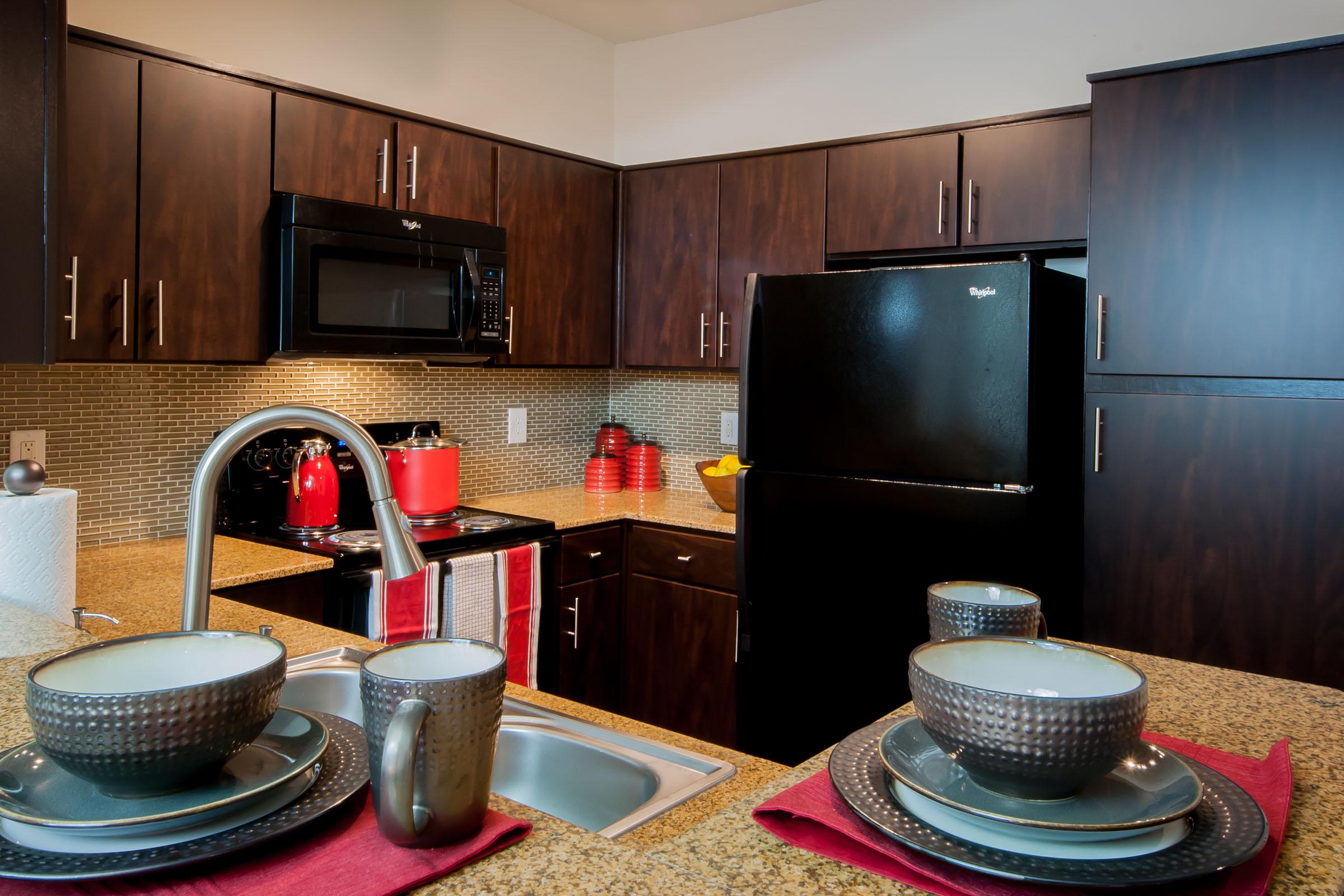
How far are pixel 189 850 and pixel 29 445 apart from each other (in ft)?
7.11

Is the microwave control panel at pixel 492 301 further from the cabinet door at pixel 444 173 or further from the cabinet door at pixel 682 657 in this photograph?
the cabinet door at pixel 682 657

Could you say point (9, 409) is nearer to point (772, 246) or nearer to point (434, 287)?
point (434, 287)

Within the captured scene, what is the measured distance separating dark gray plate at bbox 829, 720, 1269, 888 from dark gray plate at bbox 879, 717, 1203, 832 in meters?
0.02

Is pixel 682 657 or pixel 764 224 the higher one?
pixel 764 224

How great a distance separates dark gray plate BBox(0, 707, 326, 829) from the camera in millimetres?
675

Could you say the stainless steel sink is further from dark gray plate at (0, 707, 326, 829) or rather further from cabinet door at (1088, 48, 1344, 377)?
cabinet door at (1088, 48, 1344, 377)

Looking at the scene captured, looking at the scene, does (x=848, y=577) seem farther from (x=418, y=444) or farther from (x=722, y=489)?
(x=418, y=444)

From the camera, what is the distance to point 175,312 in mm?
2412

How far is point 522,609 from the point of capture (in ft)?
9.75

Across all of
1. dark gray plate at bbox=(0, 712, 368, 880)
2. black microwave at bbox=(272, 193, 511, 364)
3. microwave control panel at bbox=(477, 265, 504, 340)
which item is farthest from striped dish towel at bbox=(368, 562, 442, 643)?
dark gray plate at bbox=(0, 712, 368, 880)

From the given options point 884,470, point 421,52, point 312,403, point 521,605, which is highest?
point 421,52

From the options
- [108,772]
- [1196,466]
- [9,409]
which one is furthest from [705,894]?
[9,409]

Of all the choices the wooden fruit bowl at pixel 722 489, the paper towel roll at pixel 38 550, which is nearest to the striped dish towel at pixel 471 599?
the wooden fruit bowl at pixel 722 489

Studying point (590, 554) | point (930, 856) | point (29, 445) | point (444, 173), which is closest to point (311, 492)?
point (29, 445)
